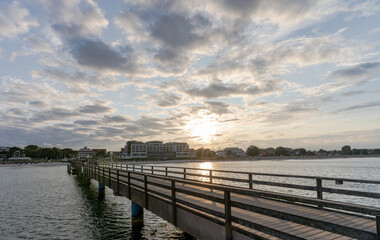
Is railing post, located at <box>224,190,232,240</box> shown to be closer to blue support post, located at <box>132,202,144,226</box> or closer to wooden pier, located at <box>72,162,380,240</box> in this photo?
wooden pier, located at <box>72,162,380,240</box>

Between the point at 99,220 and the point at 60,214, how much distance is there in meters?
3.97

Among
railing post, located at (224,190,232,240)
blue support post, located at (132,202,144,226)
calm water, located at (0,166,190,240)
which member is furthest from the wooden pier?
blue support post, located at (132,202,144,226)

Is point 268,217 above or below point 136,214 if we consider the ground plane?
above

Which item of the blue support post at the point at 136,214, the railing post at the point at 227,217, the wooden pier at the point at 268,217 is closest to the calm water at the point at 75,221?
the blue support post at the point at 136,214

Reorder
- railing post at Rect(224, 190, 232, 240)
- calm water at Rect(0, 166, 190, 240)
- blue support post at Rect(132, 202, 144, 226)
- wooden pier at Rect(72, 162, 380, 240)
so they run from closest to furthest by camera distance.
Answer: wooden pier at Rect(72, 162, 380, 240) < railing post at Rect(224, 190, 232, 240) < calm water at Rect(0, 166, 190, 240) < blue support post at Rect(132, 202, 144, 226)

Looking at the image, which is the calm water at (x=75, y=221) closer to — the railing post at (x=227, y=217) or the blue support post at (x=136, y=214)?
the blue support post at (x=136, y=214)

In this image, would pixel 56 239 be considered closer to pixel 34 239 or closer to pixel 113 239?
pixel 34 239

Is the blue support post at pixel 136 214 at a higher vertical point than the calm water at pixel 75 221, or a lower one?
higher

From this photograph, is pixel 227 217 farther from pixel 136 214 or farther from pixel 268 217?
pixel 136 214

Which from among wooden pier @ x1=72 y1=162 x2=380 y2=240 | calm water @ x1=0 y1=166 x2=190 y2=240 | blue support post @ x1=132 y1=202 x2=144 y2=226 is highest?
wooden pier @ x1=72 y1=162 x2=380 y2=240

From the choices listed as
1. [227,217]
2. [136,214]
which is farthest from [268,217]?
[136,214]

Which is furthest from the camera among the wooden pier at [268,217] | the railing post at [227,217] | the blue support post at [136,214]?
the blue support post at [136,214]

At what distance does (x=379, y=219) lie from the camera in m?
3.16

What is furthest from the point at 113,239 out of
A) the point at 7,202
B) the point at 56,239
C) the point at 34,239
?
the point at 7,202
